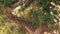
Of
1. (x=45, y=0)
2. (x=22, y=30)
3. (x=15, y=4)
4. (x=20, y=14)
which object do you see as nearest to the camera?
(x=45, y=0)

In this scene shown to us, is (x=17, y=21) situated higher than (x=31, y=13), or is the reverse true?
(x=31, y=13)

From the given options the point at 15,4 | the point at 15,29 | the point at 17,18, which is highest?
the point at 15,4

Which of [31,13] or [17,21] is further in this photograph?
[17,21]

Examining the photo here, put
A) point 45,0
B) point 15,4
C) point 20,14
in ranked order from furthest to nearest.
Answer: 1. point 20,14
2. point 15,4
3. point 45,0

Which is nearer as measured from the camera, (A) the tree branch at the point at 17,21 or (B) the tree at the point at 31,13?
(B) the tree at the point at 31,13

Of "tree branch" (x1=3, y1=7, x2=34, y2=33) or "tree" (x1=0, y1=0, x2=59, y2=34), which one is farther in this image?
"tree branch" (x1=3, y1=7, x2=34, y2=33)

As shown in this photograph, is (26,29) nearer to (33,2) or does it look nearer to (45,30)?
(45,30)

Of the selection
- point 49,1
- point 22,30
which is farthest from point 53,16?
point 22,30

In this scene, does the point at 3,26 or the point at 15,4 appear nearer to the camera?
the point at 15,4
